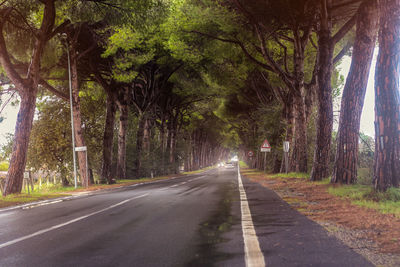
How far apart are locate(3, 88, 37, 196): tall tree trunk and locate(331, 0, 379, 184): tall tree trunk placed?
1237 cm

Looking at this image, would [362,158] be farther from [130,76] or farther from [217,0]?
[130,76]

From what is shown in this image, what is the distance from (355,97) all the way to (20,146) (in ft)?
43.5

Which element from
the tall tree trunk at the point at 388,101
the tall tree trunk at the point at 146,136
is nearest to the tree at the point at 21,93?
the tall tree trunk at the point at 388,101

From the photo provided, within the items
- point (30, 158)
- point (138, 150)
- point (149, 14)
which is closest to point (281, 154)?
point (138, 150)

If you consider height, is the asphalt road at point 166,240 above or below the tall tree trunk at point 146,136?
below

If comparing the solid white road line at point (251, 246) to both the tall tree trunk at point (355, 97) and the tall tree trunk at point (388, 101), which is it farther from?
the tall tree trunk at point (355, 97)

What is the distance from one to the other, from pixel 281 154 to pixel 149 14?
16279mm

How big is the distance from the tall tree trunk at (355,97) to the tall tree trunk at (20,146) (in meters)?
12.4

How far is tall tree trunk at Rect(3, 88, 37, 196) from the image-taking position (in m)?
14.8

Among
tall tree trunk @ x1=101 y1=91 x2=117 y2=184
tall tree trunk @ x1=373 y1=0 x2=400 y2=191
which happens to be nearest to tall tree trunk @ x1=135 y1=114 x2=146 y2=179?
tall tree trunk @ x1=101 y1=91 x2=117 y2=184

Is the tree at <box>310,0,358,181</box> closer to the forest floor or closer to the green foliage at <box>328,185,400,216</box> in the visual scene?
the green foliage at <box>328,185,400,216</box>

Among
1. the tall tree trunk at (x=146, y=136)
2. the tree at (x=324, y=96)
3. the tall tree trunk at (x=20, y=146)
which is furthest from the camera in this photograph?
the tall tree trunk at (x=146, y=136)

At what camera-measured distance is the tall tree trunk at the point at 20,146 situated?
48.5 feet

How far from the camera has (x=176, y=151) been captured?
44.2 m
